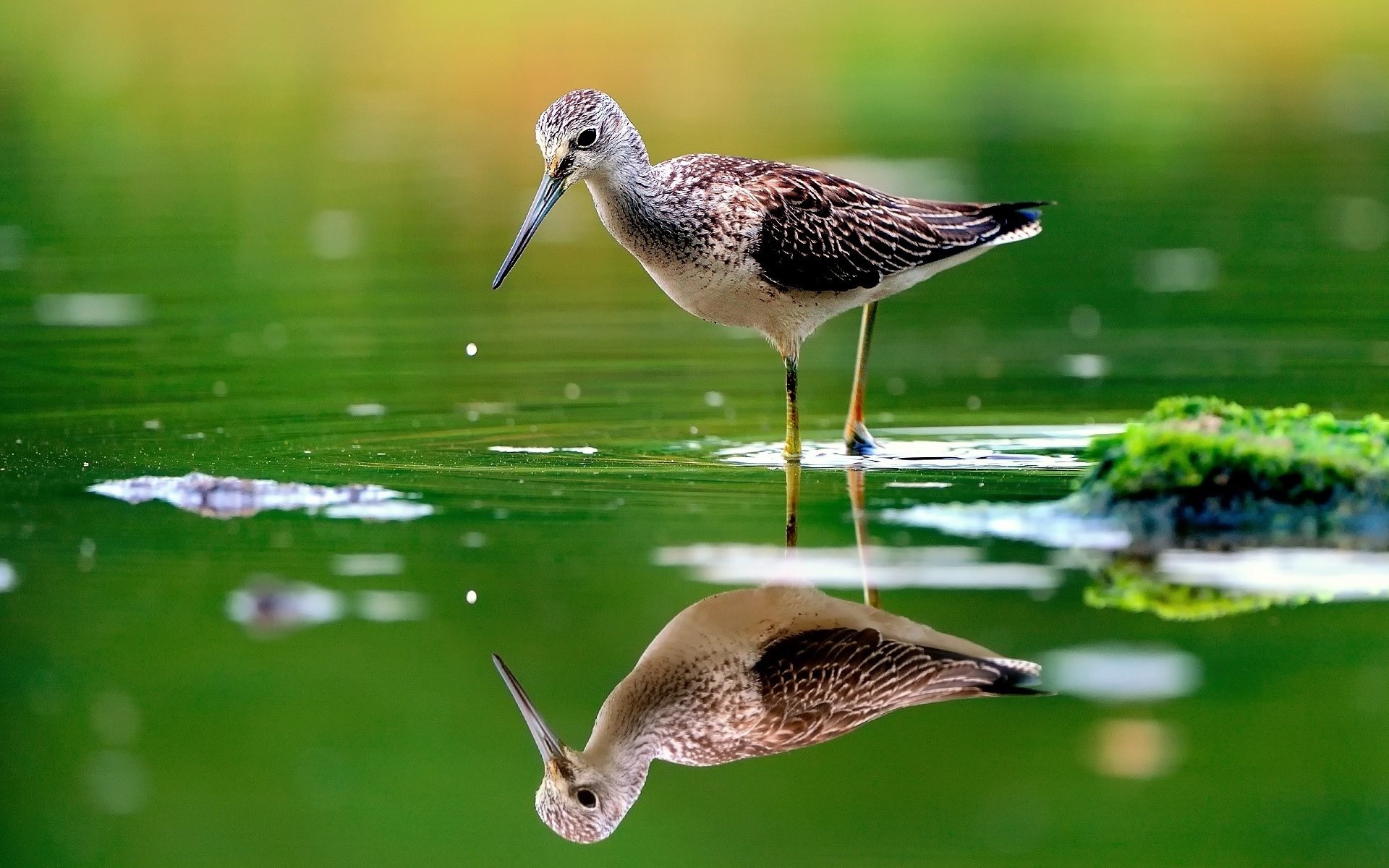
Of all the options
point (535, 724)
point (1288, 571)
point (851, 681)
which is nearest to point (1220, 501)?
point (1288, 571)

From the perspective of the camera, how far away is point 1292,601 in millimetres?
6703

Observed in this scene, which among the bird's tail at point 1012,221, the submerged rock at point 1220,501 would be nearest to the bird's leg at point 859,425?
the bird's tail at point 1012,221

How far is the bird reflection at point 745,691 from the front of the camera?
5.84 metres

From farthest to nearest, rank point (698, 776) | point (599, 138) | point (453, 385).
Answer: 1. point (453, 385)
2. point (599, 138)
3. point (698, 776)

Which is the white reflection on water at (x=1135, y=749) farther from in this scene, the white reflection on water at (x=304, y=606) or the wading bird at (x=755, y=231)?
the wading bird at (x=755, y=231)

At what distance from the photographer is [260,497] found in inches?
337

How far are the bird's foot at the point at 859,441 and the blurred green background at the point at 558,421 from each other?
0.42m

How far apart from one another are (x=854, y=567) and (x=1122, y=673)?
140 cm

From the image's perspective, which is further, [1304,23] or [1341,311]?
[1304,23]

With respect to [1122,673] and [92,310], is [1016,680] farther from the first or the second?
[92,310]

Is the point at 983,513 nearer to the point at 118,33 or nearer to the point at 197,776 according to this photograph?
the point at 197,776

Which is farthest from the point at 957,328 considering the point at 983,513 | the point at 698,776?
the point at 698,776

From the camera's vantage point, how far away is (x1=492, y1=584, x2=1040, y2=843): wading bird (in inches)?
230

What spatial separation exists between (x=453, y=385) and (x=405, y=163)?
11735 millimetres
